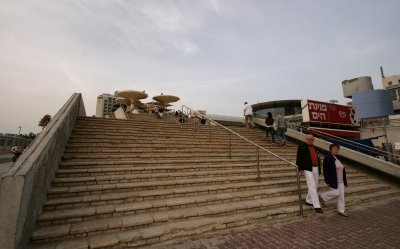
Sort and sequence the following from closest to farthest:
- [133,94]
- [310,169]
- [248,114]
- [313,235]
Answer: [313,235] < [310,169] < [248,114] < [133,94]

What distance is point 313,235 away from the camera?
397cm

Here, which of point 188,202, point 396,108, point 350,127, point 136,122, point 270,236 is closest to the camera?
point 270,236

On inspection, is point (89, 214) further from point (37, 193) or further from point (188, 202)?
point (188, 202)

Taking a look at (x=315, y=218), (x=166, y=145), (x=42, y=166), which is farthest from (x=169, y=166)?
(x=315, y=218)

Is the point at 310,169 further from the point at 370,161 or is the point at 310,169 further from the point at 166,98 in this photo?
the point at 166,98

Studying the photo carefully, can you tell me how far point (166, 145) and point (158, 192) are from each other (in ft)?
10.4

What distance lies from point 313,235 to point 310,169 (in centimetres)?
158

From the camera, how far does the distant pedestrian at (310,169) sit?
5109 mm

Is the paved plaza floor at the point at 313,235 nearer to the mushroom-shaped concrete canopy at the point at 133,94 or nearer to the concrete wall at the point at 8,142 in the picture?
the mushroom-shaped concrete canopy at the point at 133,94

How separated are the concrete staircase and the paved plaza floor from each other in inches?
9.8

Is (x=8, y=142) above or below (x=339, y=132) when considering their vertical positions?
below

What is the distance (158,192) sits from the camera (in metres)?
4.93

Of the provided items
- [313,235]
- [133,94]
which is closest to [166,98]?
[133,94]

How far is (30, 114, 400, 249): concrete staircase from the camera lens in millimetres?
3695
